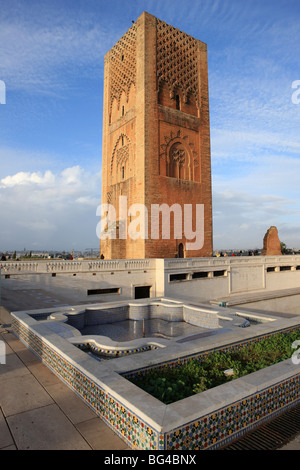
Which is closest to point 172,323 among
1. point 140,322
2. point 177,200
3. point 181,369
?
point 140,322

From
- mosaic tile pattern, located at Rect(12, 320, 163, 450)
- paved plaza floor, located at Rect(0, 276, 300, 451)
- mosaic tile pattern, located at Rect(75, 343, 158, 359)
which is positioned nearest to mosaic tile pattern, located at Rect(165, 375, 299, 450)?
mosaic tile pattern, located at Rect(12, 320, 163, 450)

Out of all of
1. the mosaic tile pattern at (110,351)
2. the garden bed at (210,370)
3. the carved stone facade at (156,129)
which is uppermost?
the carved stone facade at (156,129)

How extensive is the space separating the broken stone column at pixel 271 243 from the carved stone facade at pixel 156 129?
5740 millimetres

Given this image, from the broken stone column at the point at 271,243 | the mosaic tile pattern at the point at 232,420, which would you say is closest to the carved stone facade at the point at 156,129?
the broken stone column at the point at 271,243

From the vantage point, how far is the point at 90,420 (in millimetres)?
3285

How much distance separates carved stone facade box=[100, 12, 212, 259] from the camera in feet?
63.1

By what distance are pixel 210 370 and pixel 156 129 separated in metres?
17.6

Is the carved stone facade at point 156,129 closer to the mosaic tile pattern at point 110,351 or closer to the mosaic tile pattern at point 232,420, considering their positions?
the mosaic tile pattern at point 110,351

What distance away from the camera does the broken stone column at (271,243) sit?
963 inches

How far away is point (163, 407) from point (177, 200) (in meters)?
17.9

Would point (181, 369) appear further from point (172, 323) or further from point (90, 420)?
point (172, 323)

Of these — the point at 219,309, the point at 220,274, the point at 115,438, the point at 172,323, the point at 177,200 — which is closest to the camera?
the point at 115,438

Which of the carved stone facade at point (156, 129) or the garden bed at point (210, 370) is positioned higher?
the carved stone facade at point (156, 129)

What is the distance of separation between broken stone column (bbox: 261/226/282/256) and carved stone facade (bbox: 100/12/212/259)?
574 cm
